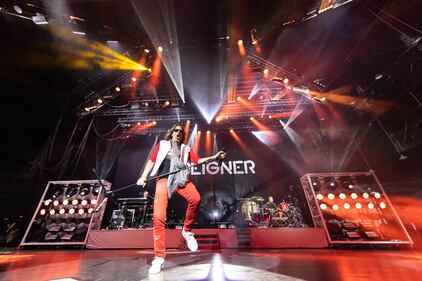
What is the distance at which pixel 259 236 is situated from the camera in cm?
521

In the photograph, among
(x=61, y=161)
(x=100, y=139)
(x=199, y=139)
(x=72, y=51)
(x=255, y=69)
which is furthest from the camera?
(x=199, y=139)

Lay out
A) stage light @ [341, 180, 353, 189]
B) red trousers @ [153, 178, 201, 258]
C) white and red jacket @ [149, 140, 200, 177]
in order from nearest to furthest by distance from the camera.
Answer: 1. red trousers @ [153, 178, 201, 258]
2. white and red jacket @ [149, 140, 200, 177]
3. stage light @ [341, 180, 353, 189]

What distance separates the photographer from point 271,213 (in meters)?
7.43

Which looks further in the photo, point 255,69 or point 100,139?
point 100,139

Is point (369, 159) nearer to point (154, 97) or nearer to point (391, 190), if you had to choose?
point (391, 190)

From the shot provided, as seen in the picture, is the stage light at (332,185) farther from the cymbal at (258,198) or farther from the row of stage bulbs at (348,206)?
the cymbal at (258,198)

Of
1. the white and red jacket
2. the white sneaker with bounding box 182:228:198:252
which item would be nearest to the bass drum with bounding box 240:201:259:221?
the white sneaker with bounding box 182:228:198:252

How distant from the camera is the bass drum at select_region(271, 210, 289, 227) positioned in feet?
22.9

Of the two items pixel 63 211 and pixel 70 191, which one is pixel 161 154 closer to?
pixel 63 211

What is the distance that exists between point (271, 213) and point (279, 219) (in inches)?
15.5

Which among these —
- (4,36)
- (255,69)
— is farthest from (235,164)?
(4,36)

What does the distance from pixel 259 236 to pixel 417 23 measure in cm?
613

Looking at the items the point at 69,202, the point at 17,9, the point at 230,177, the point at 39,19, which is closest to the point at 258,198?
the point at 230,177

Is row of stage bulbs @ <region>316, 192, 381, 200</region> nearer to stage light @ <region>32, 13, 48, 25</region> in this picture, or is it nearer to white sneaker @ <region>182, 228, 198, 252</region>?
white sneaker @ <region>182, 228, 198, 252</region>
